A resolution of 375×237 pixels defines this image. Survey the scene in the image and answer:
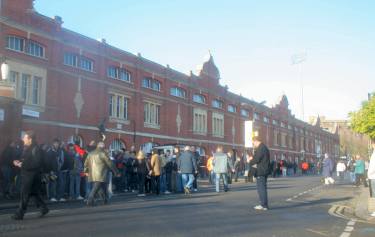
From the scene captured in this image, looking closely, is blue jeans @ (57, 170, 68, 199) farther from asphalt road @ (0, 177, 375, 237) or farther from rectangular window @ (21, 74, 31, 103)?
rectangular window @ (21, 74, 31, 103)

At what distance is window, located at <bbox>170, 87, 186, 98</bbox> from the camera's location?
4437 cm

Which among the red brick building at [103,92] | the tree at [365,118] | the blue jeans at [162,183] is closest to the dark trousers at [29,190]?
the red brick building at [103,92]

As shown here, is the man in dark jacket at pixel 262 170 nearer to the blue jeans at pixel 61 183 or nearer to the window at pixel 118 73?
the blue jeans at pixel 61 183

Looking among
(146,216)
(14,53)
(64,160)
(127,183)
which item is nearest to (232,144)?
(14,53)

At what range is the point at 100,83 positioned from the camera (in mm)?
34625

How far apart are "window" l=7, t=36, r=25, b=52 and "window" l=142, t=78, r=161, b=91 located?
13.2 m

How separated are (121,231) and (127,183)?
1177 centimetres

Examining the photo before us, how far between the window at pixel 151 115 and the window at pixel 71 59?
30.1ft

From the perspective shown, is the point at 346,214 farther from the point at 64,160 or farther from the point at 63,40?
the point at 63,40

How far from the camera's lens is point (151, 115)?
1622 inches

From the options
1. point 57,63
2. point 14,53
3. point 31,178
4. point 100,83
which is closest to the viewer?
point 31,178

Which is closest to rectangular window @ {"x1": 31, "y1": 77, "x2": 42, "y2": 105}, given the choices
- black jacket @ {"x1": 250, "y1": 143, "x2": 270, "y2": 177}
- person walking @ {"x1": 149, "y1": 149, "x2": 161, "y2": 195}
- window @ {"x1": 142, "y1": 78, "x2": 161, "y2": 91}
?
window @ {"x1": 142, "y1": 78, "x2": 161, "y2": 91}

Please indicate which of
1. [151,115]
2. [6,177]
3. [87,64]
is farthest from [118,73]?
[6,177]

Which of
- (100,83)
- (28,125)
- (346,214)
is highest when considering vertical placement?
(100,83)
